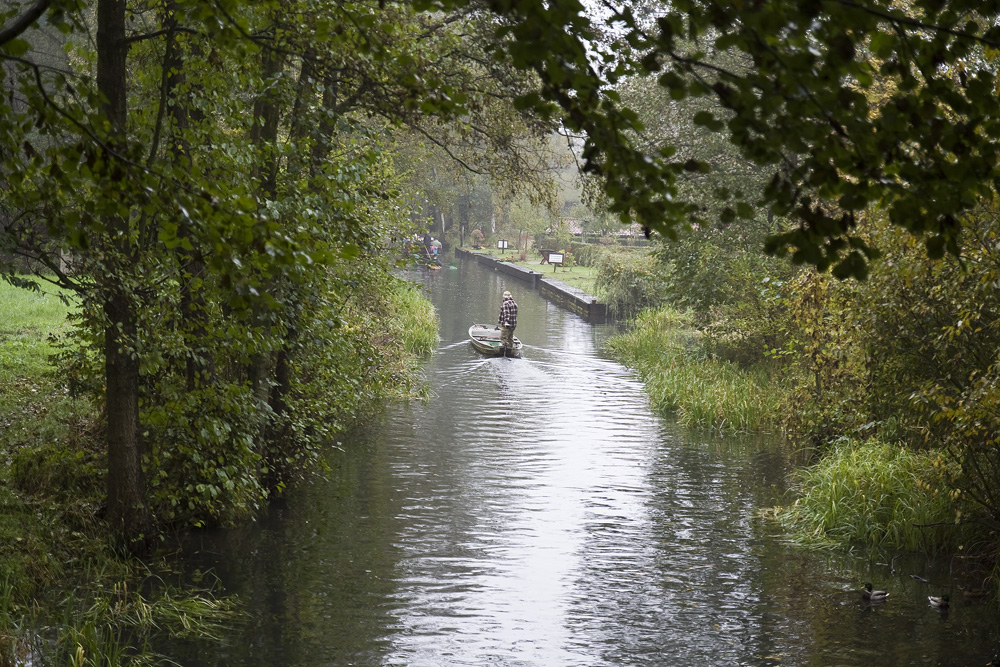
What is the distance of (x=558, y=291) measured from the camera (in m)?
45.4

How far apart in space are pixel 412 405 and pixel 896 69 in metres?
17.1

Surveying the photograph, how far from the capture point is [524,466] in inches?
615

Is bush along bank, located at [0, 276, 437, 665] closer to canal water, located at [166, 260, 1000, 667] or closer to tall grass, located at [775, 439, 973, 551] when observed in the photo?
canal water, located at [166, 260, 1000, 667]

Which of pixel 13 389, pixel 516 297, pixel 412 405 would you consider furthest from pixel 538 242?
pixel 13 389

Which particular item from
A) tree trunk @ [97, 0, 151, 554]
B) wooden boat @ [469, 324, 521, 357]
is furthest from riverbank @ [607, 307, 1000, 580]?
wooden boat @ [469, 324, 521, 357]

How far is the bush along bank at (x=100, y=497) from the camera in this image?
760 centimetres

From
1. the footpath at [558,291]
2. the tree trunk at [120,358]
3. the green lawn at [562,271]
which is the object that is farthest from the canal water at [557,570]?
the green lawn at [562,271]

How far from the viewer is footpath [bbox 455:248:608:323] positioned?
122 feet

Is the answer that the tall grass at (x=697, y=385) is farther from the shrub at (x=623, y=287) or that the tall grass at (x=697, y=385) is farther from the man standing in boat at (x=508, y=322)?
the shrub at (x=623, y=287)

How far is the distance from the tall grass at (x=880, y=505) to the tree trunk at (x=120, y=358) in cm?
754

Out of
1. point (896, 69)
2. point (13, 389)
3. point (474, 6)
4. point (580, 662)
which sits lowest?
point (580, 662)

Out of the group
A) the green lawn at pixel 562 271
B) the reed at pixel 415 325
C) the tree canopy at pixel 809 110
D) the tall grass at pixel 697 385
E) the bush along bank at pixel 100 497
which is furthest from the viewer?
the green lawn at pixel 562 271

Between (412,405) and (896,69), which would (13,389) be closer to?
(412,405)

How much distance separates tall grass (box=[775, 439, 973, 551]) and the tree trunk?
7.54 m
